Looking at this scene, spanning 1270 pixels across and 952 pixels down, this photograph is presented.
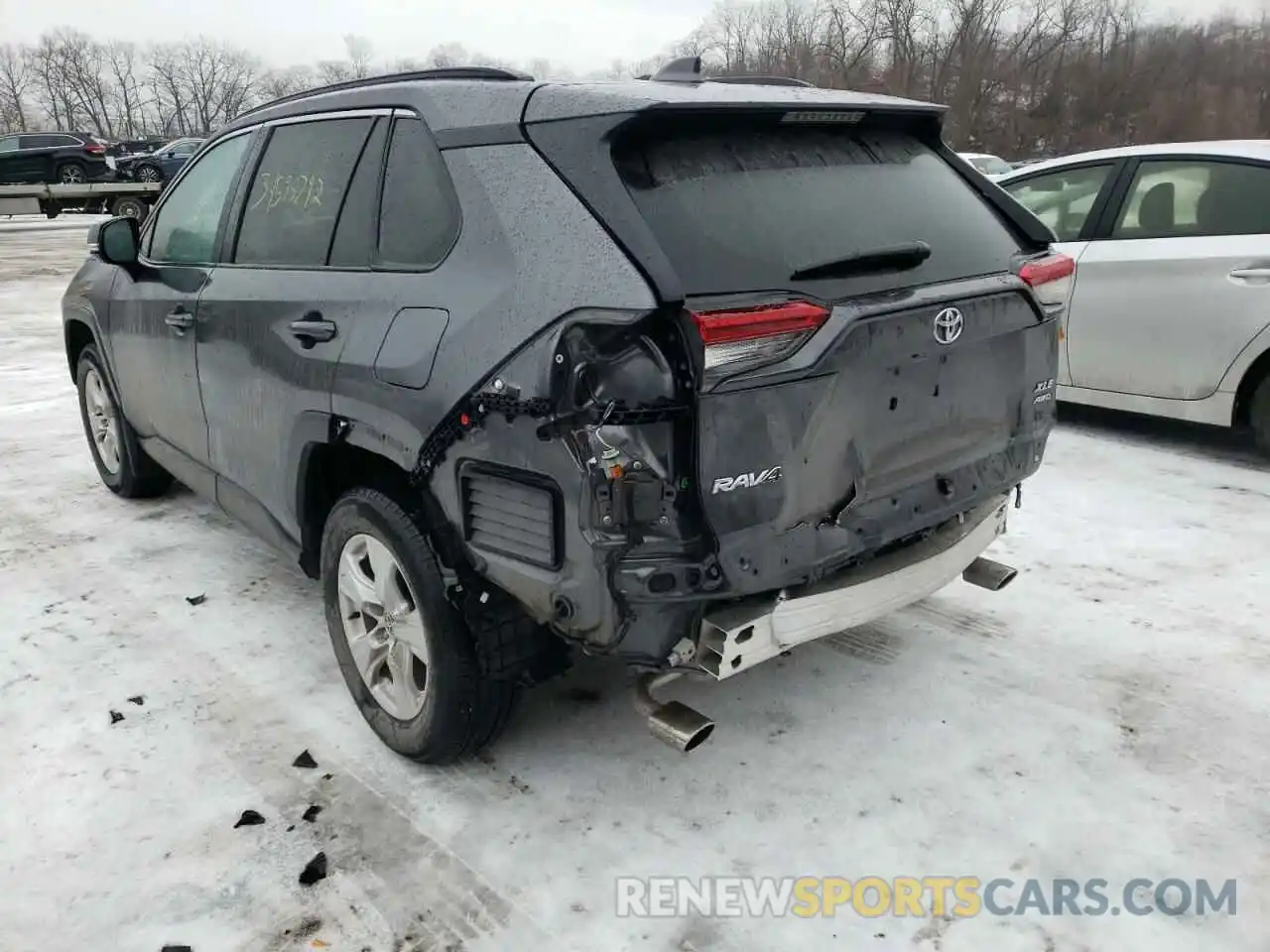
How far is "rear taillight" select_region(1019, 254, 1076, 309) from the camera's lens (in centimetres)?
290

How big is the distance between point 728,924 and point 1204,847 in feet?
4.19

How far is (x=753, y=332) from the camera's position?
7.07 feet

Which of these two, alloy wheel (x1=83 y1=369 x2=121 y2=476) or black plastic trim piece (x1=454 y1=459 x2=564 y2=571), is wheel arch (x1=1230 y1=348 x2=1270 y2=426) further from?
alloy wheel (x1=83 y1=369 x2=121 y2=476)

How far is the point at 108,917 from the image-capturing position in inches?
92.0

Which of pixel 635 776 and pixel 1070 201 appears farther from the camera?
pixel 1070 201

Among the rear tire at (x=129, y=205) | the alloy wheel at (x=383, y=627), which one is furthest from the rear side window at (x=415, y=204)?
the rear tire at (x=129, y=205)

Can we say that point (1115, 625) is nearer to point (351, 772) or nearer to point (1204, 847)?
point (1204, 847)

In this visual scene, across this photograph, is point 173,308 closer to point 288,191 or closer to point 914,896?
point 288,191

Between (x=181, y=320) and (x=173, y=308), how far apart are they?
131mm

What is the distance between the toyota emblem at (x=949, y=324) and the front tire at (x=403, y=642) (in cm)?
147

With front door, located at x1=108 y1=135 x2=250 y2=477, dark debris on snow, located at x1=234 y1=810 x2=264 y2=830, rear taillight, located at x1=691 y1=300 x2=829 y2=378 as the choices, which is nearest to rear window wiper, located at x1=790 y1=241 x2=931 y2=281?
rear taillight, located at x1=691 y1=300 x2=829 y2=378

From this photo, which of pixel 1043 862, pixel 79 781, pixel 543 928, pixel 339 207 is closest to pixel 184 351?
pixel 339 207

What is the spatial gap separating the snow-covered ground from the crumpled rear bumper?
0.54 m

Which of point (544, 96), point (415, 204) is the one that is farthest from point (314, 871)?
point (544, 96)
